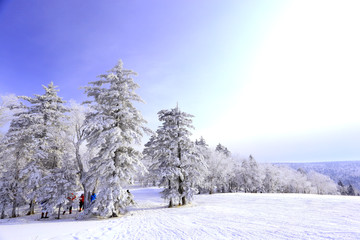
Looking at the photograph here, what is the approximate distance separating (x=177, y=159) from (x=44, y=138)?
535 inches

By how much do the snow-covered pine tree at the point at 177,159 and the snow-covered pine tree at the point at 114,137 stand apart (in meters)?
4.39

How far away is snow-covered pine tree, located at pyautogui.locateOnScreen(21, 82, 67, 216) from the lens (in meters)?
15.6

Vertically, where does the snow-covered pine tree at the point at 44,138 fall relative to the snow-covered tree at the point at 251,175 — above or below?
above

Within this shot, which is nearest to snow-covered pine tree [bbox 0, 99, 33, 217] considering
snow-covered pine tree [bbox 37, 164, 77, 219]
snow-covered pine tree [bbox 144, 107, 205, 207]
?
snow-covered pine tree [bbox 37, 164, 77, 219]

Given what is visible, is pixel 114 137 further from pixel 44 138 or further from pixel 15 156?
pixel 15 156

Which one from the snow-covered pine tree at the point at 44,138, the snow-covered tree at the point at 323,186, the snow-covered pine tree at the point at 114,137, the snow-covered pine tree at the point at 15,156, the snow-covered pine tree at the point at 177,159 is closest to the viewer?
the snow-covered pine tree at the point at 114,137

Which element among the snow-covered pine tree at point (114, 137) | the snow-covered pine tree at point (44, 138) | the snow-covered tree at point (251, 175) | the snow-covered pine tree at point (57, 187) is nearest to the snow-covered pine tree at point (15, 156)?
the snow-covered pine tree at point (44, 138)

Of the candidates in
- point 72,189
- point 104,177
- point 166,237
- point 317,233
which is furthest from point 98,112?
point 317,233

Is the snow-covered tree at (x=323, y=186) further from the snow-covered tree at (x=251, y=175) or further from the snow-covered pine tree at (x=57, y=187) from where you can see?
the snow-covered pine tree at (x=57, y=187)

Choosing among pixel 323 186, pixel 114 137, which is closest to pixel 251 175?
pixel 114 137

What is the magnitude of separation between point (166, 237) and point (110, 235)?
2.67 metres

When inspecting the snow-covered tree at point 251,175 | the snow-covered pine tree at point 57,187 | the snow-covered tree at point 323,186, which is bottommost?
the snow-covered tree at point 323,186

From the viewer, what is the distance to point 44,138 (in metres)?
16.7

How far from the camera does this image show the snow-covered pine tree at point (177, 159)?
1832 cm
